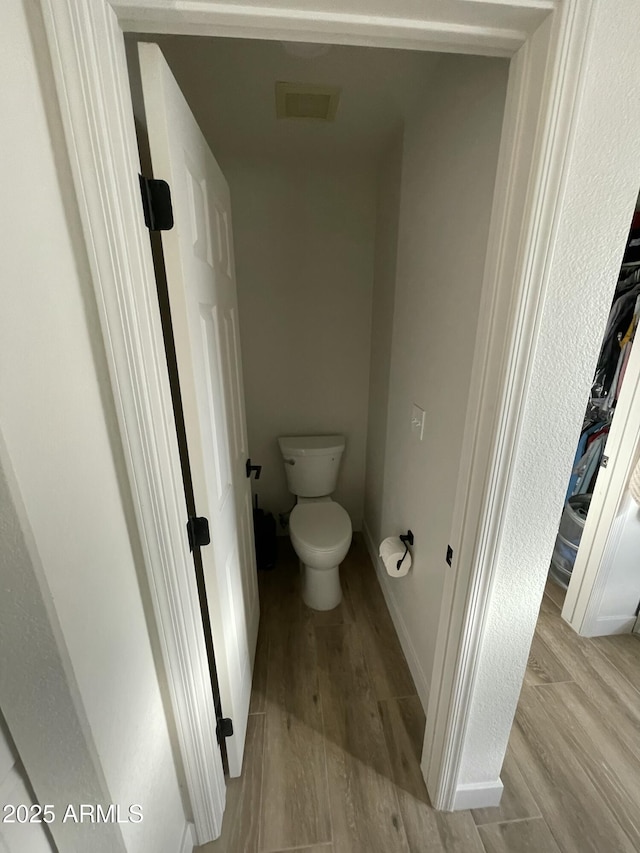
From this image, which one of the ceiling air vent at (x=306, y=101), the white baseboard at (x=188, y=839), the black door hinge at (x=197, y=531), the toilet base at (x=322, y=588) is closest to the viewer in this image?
the black door hinge at (x=197, y=531)

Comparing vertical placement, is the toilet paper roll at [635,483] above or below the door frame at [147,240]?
below

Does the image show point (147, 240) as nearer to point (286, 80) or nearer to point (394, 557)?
point (286, 80)

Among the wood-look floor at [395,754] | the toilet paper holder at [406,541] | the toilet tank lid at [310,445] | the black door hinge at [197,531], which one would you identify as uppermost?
the black door hinge at [197,531]

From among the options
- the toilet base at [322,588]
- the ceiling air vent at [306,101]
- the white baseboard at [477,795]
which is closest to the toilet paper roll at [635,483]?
the white baseboard at [477,795]

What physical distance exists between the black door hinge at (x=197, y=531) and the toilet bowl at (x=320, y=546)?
0.93 meters

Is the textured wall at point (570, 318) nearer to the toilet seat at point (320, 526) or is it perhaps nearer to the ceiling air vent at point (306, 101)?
the toilet seat at point (320, 526)

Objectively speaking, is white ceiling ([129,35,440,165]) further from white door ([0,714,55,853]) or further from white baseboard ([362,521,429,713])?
white baseboard ([362,521,429,713])

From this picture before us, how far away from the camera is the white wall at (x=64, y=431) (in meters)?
0.51

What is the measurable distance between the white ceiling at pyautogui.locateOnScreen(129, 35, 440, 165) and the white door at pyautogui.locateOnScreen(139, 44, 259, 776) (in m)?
0.33

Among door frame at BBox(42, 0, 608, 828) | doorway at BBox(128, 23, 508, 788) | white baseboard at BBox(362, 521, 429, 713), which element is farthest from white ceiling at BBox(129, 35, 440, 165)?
white baseboard at BBox(362, 521, 429, 713)

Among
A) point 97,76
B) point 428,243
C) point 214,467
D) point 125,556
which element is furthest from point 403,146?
point 125,556

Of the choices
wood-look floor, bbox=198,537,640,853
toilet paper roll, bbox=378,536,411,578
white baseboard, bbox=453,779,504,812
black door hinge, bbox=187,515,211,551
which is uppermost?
black door hinge, bbox=187,515,211,551

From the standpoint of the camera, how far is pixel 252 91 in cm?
134

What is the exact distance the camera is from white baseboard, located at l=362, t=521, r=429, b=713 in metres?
1.51
